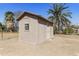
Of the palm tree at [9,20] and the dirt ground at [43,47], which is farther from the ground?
the palm tree at [9,20]

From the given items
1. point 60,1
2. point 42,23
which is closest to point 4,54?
point 42,23

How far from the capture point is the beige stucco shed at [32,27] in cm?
762

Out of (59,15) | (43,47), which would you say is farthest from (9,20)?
(59,15)

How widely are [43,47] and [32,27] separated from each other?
428 millimetres

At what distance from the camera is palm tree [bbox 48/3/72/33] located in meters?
7.65

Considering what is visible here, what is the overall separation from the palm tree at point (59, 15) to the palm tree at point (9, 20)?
706 mm

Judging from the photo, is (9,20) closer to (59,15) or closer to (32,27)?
(32,27)

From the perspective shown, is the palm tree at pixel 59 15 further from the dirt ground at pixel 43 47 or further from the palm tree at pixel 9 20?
the palm tree at pixel 9 20

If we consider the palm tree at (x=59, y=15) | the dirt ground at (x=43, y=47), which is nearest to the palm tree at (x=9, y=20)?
the dirt ground at (x=43, y=47)

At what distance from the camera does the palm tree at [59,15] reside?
765 centimetres

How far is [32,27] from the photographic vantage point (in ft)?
25.1

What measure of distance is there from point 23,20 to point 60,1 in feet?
2.52

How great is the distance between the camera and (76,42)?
7727 millimetres

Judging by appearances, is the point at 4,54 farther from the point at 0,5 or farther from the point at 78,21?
the point at 78,21
